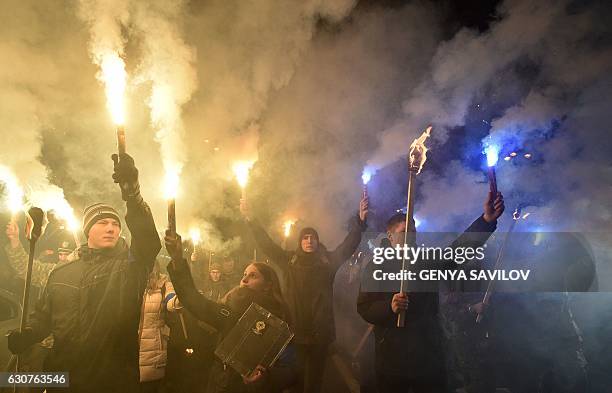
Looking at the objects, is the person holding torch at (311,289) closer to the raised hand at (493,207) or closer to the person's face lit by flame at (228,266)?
the raised hand at (493,207)

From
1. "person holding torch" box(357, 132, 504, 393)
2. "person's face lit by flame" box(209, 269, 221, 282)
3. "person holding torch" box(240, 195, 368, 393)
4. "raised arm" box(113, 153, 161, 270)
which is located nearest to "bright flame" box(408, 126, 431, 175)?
"person holding torch" box(357, 132, 504, 393)

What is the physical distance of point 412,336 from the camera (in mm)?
3396

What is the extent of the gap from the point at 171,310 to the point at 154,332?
0.30 metres

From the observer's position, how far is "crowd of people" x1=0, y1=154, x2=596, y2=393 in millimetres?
2930

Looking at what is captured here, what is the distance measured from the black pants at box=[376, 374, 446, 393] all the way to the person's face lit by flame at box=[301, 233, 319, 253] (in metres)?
1.77

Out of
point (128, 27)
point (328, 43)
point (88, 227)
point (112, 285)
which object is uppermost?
point (328, 43)

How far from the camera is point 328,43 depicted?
25.4 feet

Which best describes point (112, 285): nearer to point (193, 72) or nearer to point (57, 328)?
point (57, 328)

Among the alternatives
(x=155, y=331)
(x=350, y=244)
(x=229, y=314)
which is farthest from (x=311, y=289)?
(x=155, y=331)

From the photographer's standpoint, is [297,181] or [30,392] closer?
[30,392]

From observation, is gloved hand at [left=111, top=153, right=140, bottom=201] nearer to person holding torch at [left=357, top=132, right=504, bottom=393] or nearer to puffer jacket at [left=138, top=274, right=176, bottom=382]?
puffer jacket at [left=138, top=274, right=176, bottom=382]

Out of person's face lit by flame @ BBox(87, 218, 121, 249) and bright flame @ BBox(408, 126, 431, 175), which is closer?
person's face lit by flame @ BBox(87, 218, 121, 249)

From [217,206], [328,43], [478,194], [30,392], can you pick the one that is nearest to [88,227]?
[30,392]

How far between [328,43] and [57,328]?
23.2 feet
